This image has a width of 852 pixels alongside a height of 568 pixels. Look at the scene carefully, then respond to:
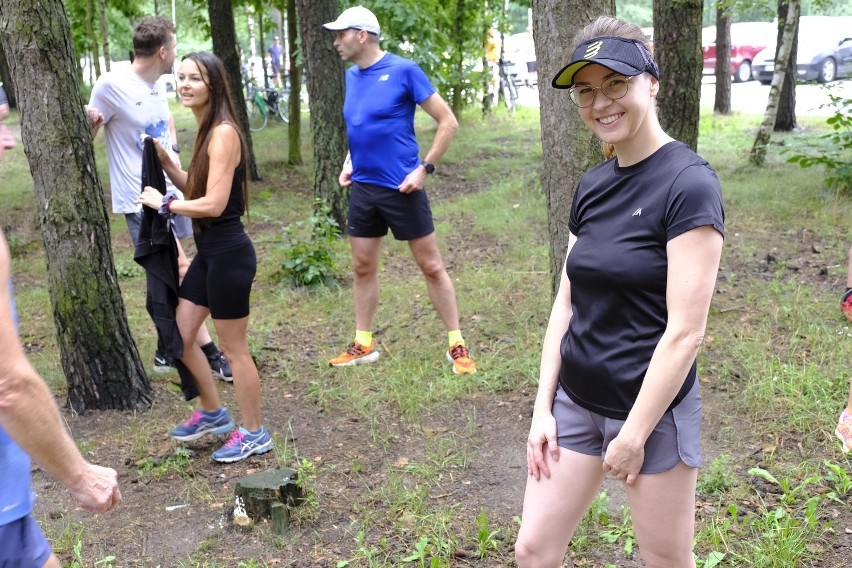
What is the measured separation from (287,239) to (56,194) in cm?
311

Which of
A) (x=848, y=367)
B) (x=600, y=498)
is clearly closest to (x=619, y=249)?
(x=600, y=498)

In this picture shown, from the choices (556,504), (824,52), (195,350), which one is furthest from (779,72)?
(824,52)

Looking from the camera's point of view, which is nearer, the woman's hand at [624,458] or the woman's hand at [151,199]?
the woman's hand at [624,458]

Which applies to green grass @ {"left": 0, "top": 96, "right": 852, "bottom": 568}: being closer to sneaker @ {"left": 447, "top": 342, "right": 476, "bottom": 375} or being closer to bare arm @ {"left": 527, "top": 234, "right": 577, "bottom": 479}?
sneaker @ {"left": 447, "top": 342, "right": 476, "bottom": 375}

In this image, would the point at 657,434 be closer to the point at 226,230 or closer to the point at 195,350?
the point at 226,230

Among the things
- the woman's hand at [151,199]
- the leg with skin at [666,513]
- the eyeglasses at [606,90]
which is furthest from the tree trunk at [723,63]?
the leg with skin at [666,513]

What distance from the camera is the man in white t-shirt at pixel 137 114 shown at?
5.30 meters

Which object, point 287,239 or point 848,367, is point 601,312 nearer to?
point 848,367

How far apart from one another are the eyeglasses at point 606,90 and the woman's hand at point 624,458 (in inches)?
35.1

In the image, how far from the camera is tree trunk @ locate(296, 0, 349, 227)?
8.39 metres

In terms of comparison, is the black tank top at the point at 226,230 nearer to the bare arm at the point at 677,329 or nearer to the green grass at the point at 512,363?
the green grass at the point at 512,363

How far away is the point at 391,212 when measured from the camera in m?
5.39

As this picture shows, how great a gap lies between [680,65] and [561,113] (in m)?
3.26

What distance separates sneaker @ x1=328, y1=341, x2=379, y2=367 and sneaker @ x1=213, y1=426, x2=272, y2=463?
123 centimetres
